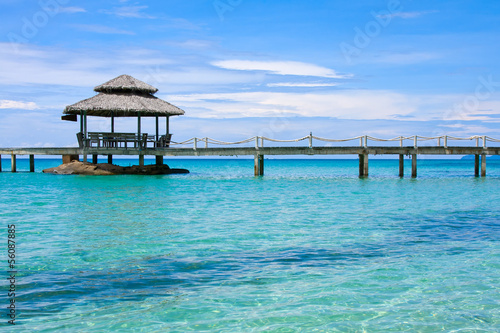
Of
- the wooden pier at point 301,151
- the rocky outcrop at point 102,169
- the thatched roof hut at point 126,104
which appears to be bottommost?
the rocky outcrop at point 102,169

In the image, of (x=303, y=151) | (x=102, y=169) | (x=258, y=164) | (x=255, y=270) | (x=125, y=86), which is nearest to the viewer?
(x=255, y=270)

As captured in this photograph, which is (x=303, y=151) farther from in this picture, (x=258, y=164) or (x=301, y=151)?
(x=258, y=164)

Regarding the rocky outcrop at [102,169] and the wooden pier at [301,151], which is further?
the rocky outcrop at [102,169]

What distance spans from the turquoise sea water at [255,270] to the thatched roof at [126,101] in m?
14.8

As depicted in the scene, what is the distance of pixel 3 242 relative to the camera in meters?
9.34

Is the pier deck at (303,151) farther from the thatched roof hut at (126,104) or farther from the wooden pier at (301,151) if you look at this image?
the thatched roof hut at (126,104)

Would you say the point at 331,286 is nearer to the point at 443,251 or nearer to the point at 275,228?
the point at 443,251

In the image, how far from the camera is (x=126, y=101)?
95.1ft

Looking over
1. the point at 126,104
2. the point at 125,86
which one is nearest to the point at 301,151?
the point at 126,104

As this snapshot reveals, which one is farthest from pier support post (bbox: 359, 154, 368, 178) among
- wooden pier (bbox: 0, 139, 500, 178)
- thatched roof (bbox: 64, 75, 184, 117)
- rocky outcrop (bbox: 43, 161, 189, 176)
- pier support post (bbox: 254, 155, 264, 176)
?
rocky outcrop (bbox: 43, 161, 189, 176)

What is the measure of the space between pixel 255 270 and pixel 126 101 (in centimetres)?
2351

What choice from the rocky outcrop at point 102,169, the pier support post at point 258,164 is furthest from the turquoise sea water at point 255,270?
the rocky outcrop at point 102,169

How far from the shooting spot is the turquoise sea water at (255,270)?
537 cm

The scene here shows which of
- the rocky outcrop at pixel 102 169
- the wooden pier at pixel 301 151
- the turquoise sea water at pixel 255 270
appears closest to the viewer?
the turquoise sea water at pixel 255 270
